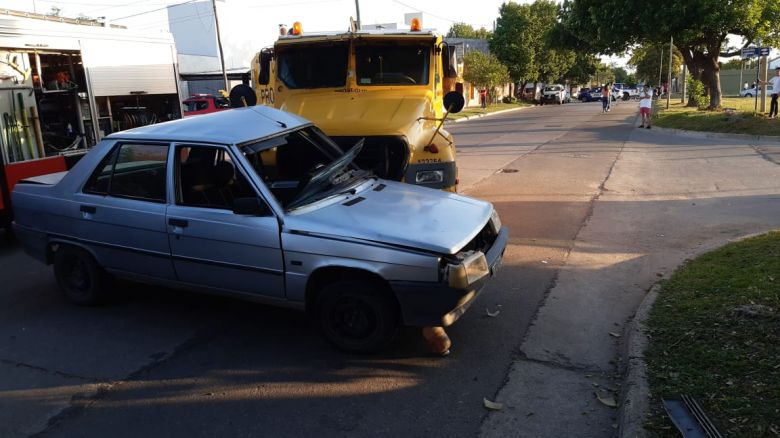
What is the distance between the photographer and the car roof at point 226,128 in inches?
184

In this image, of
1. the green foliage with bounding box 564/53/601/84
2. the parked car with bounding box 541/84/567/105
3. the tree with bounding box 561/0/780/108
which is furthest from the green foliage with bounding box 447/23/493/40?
the tree with bounding box 561/0/780/108

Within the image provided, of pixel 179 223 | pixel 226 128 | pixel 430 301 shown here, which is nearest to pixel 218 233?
pixel 179 223

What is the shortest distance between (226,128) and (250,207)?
0.95 meters

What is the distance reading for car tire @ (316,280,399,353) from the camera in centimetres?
410

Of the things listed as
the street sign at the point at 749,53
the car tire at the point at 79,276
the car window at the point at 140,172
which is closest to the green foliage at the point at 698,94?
the street sign at the point at 749,53

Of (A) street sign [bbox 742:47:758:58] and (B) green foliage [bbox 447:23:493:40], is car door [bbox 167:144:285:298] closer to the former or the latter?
(A) street sign [bbox 742:47:758:58]

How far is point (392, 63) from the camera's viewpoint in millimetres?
7910

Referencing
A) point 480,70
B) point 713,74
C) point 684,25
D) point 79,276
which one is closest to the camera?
point 79,276

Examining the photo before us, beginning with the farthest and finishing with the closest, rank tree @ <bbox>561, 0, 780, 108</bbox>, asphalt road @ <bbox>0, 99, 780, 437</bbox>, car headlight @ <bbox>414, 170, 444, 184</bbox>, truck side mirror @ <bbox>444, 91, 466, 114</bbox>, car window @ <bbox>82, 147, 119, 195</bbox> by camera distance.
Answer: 1. tree @ <bbox>561, 0, 780, 108</bbox>
2. truck side mirror @ <bbox>444, 91, 466, 114</bbox>
3. car headlight @ <bbox>414, 170, 444, 184</bbox>
4. car window @ <bbox>82, 147, 119, 195</bbox>
5. asphalt road @ <bbox>0, 99, 780, 437</bbox>

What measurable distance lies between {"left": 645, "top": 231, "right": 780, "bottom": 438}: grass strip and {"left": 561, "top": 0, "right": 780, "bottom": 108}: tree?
21.1m

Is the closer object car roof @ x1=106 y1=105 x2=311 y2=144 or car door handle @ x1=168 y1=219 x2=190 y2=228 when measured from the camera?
car door handle @ x1=168 y1=219 x2=190 y2=228

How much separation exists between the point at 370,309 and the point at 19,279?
182 inches

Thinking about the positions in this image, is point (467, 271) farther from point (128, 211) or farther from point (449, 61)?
point (449, 61)

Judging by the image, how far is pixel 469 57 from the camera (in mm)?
45094
